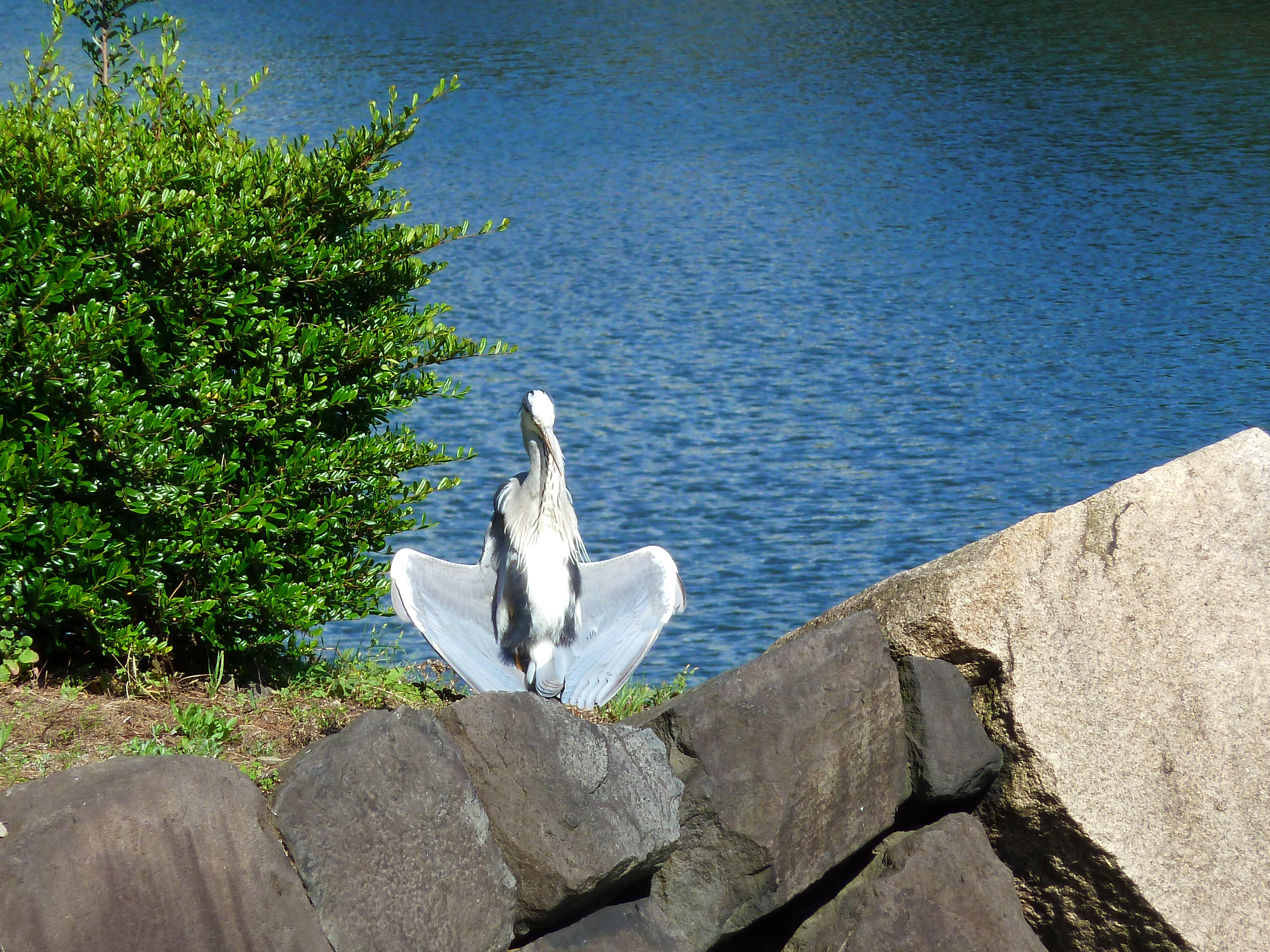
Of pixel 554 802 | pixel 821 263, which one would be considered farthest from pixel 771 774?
pixel 821 263

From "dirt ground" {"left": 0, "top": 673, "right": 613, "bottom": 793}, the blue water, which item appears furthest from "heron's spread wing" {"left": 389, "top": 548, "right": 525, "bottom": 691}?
the blue water

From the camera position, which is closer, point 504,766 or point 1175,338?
point 504,766

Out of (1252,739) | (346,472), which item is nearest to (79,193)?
(346,472)

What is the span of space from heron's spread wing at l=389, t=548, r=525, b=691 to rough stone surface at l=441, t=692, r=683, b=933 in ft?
1.39

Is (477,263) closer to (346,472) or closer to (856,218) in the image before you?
(856,218)

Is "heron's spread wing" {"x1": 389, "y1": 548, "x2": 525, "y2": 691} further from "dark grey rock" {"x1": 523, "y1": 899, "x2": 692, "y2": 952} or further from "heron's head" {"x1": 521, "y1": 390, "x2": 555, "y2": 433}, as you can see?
"dark grey rock" {"x1": 523, "y1": 899, "x2": 692, "y2": 952}

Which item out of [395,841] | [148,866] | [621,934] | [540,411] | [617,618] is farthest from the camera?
[617,618]

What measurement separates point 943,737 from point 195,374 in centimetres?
224

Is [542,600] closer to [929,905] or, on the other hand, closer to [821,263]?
[929,905]

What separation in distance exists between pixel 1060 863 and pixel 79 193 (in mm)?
3114

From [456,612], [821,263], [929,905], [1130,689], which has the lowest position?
[929,905]

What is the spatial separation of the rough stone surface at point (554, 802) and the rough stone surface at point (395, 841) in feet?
0.18

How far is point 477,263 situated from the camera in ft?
37.3

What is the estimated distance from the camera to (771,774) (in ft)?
10.9
